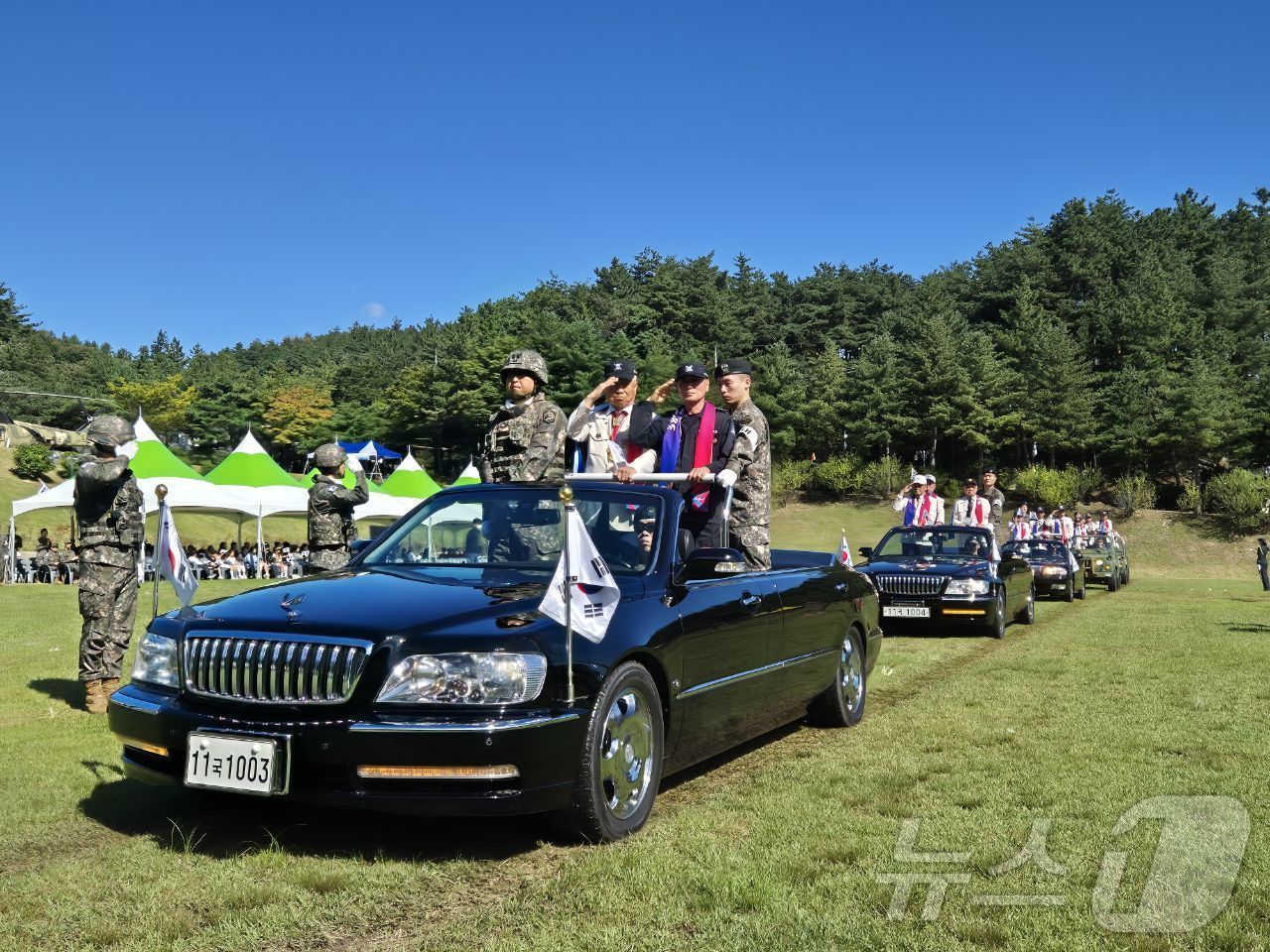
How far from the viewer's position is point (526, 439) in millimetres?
7809

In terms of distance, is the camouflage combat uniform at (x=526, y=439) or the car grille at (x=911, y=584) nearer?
the camouflage combat uniform at (x=526, y=439)

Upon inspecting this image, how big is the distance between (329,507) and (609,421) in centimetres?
374

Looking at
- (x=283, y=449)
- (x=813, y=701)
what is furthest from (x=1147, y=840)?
(x=283, y=449)

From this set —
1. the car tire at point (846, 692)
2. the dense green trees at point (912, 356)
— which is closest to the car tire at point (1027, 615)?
the car tire at point (846, 692)

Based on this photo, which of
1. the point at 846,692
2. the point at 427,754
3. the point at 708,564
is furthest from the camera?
the point at 846,692

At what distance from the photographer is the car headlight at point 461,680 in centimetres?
396

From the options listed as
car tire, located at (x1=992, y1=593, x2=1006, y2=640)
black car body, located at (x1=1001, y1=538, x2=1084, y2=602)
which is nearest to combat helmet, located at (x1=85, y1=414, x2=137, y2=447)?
car tire, located at (x1=992, y1=593, x2=1006, y2=640)

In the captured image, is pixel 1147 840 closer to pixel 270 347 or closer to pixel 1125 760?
pixel 1125 760

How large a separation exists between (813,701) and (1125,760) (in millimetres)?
1896

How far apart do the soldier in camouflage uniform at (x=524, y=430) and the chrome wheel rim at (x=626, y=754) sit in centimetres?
329

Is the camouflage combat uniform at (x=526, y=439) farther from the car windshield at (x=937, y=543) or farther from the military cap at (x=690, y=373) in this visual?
the car windshield at (x=937, y=543)

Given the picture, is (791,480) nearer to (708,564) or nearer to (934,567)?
(934,567)

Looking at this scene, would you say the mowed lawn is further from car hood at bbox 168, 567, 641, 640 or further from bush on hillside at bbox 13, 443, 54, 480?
bush on hillside at bbox 13, 443, 54, 480

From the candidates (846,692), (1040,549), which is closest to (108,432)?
(846,692)
